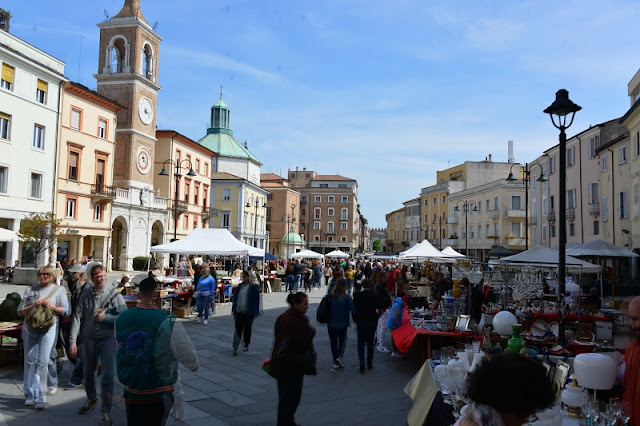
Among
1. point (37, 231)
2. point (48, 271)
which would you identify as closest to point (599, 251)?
point (48, 271)

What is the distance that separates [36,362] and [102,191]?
1230 inches

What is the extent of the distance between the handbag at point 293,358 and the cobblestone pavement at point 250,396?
3.46 feet

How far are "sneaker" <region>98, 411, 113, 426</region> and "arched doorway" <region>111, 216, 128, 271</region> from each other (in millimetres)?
34558

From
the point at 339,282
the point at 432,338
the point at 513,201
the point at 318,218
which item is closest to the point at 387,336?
the point at 432,338

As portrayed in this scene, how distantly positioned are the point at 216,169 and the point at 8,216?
42662mm

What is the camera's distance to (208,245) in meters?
16.8

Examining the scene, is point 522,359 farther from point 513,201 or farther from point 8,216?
point 513,201

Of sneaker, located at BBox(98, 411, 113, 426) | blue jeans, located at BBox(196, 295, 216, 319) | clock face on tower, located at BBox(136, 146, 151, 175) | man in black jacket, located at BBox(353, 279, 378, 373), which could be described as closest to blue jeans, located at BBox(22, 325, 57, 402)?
sneaker, located at BBox(98, 411, 113, 426)

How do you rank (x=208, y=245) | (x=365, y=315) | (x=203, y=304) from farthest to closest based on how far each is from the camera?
1. (x=208, y=245)
2. (x=203, y=304)
3. (x=365, y=315)

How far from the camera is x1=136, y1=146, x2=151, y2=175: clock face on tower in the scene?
40.3m

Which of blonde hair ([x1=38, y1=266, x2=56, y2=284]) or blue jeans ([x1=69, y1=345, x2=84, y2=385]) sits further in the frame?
blue jeans ([x1=69, y1=345, x2=84, y2=385])

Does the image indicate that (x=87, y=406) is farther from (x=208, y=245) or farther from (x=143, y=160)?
(x=143, y=160)

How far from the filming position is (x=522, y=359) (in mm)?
2383

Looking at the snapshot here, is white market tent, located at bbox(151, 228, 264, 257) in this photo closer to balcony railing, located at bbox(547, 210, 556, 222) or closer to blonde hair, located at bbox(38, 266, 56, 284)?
blonde hair, located at bbox(38, 266, 56, 284)
